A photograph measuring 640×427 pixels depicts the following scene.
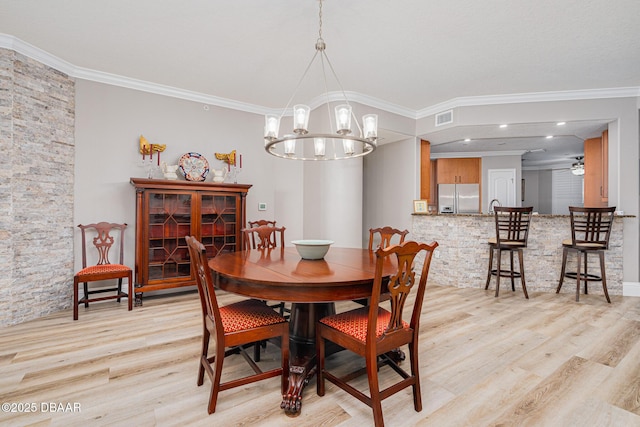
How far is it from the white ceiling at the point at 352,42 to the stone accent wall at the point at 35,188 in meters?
0.40

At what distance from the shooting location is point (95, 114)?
361 cm

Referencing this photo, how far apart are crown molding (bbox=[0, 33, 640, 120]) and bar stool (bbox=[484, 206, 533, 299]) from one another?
1691 mm

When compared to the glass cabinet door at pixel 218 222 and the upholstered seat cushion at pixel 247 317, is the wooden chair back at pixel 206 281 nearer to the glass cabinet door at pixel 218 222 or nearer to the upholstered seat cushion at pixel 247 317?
the upholstered seat cushion at pixel 247 317

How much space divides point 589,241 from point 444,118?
8.16ft

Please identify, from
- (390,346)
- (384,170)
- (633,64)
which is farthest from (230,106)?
(633,64)

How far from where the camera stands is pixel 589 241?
12.5 feet

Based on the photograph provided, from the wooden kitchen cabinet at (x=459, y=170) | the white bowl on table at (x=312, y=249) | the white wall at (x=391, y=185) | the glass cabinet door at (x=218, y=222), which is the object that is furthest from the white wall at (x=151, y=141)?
the wooden kitchen cabinet at (x=459, y=170)

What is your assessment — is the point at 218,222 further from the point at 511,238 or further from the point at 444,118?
the point at 511,238

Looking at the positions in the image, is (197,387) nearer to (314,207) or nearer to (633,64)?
(314,207)

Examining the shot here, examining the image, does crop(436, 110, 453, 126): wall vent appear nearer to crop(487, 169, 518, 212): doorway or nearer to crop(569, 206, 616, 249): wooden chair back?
crop(569, 206, 616, 249): wooden chair back

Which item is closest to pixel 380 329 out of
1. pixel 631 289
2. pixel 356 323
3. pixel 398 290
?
pixel 356 323

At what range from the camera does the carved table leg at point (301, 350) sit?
1.65 meters

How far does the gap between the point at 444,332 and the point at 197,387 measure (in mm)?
2078

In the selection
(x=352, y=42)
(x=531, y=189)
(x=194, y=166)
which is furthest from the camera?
(x=531, y=189)
